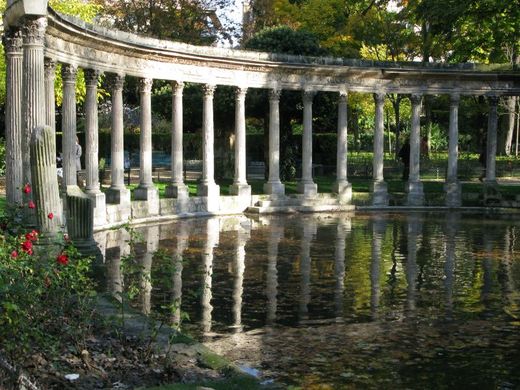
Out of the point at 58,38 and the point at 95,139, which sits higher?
the point at 58,38

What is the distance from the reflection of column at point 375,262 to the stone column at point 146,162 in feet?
29.9

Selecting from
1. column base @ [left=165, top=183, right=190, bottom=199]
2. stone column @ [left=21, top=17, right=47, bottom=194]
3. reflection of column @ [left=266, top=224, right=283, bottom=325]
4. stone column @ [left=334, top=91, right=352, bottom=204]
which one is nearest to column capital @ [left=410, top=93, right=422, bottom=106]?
stone column @ [left=334, top=91, right=352, bottom=204]

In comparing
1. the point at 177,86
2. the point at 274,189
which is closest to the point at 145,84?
the point at 177,86

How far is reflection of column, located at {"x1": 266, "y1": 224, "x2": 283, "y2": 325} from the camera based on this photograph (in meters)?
14.7

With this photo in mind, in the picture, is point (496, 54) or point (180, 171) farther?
point (496, 54)

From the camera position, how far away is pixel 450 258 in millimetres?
21641

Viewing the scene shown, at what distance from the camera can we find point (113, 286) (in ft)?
53.4

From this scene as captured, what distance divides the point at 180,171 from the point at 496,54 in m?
22.3

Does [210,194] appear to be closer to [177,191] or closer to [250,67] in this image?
[177,191]

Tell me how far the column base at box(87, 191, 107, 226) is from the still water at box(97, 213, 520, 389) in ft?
5.23

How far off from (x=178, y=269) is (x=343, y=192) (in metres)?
25.1

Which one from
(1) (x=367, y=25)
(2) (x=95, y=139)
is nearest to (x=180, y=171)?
(2) (x=95, y=139)

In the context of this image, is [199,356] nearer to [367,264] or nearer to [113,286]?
[113,286]

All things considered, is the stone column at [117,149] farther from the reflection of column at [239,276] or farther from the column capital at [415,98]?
the column capital at [415,98]
